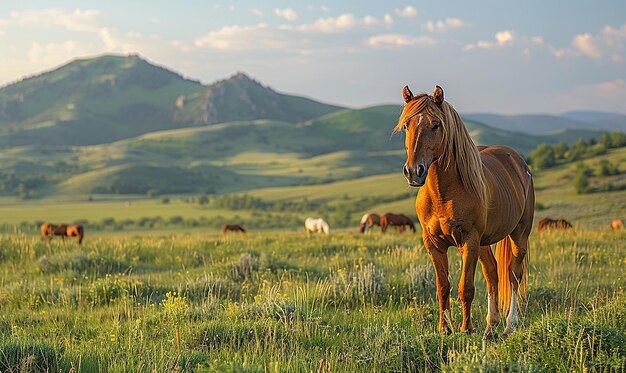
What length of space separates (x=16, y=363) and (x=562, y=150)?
102634mm

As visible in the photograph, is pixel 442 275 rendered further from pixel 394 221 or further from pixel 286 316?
pixel 394 221

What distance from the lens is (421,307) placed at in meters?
8.50

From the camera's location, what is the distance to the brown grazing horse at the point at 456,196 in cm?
616

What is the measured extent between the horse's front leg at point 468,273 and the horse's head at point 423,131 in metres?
1.09

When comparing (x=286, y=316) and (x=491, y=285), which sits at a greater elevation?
(x=491, y=285)

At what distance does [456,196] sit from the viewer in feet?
21.4

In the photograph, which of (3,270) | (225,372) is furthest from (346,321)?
(3,270)

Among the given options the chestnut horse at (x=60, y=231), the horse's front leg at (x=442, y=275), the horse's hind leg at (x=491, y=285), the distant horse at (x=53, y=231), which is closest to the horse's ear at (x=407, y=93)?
the horse's front leg at (x=442, y=275)

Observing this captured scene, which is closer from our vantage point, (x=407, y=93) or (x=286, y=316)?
(x=407, y=93)

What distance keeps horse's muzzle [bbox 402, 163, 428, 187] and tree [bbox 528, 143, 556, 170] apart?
9153 cm

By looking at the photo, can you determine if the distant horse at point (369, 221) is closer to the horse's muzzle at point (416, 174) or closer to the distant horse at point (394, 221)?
the distant horse at point (394, 221)

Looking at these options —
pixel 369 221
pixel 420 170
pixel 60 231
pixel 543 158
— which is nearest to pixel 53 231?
pixel 60 231

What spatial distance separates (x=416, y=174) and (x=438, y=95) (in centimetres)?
103

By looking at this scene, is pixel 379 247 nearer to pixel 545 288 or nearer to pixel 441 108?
pixel 545 288
